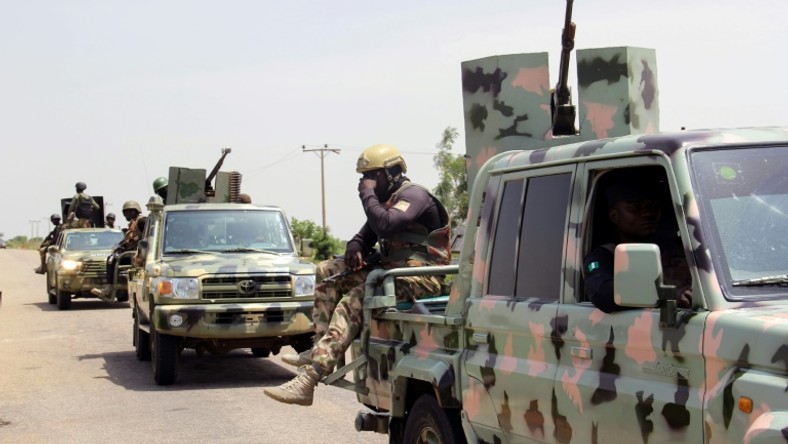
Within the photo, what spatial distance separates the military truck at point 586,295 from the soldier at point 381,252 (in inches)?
8.9

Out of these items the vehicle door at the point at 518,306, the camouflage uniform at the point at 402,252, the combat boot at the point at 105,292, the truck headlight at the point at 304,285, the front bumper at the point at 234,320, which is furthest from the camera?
the combat boot at the point at 105,292

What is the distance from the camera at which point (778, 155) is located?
4.47 meters

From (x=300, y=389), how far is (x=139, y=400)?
186 inches

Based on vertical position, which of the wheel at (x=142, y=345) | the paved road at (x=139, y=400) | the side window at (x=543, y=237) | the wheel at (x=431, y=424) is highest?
the side window at (x=543, y=237)

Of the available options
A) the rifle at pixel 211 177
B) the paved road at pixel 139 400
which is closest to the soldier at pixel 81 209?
the paved road at pixel 139 400

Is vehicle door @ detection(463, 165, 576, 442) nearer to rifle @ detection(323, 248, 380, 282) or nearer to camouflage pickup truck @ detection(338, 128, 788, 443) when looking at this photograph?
camouflage pickup truck @ detection(338, 128, 788, 443)

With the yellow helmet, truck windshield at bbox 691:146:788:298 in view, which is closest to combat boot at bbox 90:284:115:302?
the yellow helmet

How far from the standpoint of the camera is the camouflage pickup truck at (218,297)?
12367 mm

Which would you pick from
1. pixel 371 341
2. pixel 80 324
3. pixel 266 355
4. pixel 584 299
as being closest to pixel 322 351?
pixel 371 341

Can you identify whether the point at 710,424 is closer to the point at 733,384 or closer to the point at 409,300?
the point at 733,384

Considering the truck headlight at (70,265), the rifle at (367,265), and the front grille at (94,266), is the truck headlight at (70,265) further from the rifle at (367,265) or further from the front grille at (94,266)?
the rifle at (367,265)

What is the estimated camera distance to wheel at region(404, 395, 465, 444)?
568 centimetres

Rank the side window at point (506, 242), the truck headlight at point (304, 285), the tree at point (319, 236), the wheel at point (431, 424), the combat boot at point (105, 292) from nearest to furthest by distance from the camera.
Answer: the side window at point (506, 242)
the wheel at point (431, 424)
the truck headlight at point (304, 285)
the combat boot at point (105, 292)
the tree at point (319, 236)

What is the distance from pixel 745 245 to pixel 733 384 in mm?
598
